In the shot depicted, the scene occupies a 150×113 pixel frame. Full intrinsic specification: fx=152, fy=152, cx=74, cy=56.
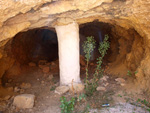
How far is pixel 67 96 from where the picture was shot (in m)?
3.93

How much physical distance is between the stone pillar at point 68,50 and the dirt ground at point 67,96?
1.77ft

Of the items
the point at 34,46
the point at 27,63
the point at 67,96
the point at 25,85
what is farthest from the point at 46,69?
the point at 67,96

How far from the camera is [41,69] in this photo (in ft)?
20.3

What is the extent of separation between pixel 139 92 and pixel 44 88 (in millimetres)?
2682

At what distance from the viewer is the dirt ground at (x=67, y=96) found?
10.7 ft

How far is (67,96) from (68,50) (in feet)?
4.07

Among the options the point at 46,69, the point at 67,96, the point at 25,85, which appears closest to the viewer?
the point at 67,96

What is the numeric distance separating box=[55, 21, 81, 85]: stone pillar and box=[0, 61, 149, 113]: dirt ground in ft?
1.77

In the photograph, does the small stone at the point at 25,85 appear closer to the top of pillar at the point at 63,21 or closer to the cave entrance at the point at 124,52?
the top of pillar at the point at 63,21

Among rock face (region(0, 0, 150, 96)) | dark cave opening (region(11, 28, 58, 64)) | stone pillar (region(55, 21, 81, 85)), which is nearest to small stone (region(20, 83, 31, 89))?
stone pillar (region(55, 21, 81, 85))

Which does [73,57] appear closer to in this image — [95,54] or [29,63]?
[29,63]

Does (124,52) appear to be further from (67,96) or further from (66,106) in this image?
(66,106)

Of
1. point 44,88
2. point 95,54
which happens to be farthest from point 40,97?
point 95,54

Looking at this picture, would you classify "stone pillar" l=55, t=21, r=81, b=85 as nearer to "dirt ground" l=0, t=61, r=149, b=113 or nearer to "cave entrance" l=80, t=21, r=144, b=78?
"dirt ground" l=0, t=61, r=149, b=113
